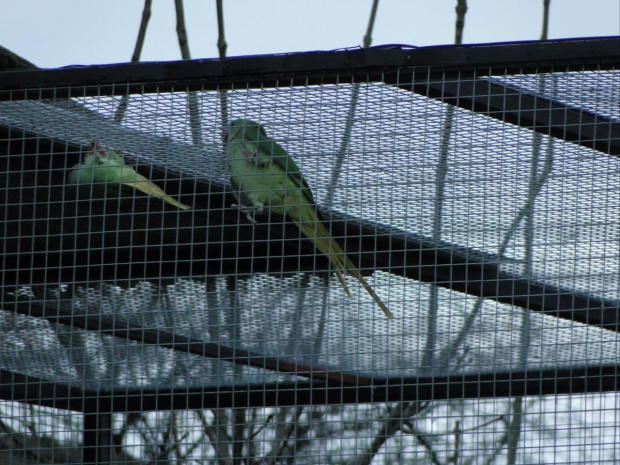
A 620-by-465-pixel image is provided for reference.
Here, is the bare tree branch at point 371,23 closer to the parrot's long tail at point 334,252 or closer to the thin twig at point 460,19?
the thin twig at point 460,19

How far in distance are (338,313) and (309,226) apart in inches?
11.9

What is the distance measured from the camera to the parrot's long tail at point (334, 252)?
196cm

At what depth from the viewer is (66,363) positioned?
2277 millimetres

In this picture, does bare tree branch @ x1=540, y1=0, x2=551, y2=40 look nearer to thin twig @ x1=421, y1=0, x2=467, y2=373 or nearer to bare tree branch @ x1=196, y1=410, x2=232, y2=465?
thin twig @ x1=421, y1=0, x2=467, y2=373

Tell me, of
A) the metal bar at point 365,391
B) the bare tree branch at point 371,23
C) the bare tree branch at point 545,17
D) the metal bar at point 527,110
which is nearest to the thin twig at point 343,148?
the metal bar at point 527,110

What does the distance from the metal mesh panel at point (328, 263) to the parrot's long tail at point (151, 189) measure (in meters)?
0.02

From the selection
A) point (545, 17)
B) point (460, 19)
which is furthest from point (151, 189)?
point (545, 17)

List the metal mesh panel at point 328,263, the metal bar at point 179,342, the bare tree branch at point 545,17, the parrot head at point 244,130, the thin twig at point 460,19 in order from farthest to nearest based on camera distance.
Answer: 1. the bare tree branch at point 545,17
2. the thin twig at point 460,19
3. the metal bar at point 179,342
4. the parrot head at point 244,130
5. the metal mesh panel at point 328,263

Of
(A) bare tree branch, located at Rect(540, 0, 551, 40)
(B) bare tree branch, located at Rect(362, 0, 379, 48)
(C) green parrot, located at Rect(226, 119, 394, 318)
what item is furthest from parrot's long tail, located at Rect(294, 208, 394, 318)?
(A) bare tree branch, located at Rect(540, 0, 551, 40)

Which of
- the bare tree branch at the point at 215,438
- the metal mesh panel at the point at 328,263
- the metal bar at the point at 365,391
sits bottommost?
the bare tree branch at the point at 215,438

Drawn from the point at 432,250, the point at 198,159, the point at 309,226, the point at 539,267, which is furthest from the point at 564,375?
the point at 198,159

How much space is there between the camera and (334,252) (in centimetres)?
199

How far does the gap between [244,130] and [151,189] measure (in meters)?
0.24

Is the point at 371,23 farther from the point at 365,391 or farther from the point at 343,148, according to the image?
the point at 365,391
